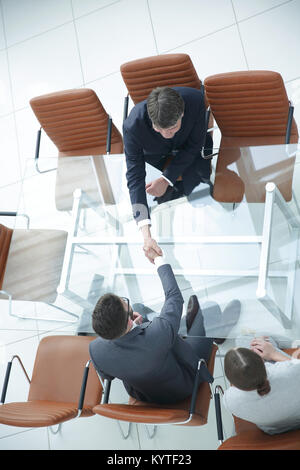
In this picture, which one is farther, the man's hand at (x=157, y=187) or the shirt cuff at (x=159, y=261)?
the man's hand at (x=157, y=187)

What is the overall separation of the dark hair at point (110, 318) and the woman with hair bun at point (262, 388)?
48cm

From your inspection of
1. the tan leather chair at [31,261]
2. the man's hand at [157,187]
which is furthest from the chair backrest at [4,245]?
the man's hand at [157,187]

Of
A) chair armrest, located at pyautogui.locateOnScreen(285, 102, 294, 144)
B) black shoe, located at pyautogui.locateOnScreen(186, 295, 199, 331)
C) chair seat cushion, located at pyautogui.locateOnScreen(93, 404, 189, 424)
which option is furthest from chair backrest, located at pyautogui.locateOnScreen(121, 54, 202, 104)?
chair seat cushion, located at pyautogui.locateOnScreen(93, 404, 189, 424)

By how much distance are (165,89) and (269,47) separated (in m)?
1.80

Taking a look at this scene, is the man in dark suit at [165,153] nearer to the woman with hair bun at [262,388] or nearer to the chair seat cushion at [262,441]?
the woman with hair bun at [262,388]

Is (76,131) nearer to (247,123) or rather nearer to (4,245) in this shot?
(4,245)

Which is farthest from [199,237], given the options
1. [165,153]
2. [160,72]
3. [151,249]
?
[160,72]

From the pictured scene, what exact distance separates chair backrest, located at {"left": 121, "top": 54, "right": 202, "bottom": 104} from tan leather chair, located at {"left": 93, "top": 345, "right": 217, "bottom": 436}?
5.31 feet

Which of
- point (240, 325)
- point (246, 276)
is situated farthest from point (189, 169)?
point (240, 325)

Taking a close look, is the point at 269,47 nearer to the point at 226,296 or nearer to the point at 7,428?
the point at 226,296

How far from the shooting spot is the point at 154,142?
2836mm

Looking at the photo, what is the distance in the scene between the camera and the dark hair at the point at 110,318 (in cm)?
214

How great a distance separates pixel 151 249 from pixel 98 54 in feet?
8.06
